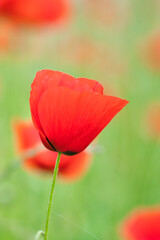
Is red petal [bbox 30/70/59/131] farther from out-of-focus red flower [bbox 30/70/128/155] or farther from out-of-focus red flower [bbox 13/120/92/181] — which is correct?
out-of-focus red flower [bbox 13/120/92/181]

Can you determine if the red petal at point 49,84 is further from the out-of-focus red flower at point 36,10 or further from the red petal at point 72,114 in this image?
the out-of-focus red flower at point 36,10

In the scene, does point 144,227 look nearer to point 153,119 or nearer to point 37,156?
point 37,156

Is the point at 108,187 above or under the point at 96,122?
under

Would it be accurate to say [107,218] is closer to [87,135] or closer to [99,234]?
[99,234]

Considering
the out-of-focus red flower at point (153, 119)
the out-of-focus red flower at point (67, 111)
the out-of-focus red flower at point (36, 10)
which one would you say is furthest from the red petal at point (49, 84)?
the out-of-focus red flower at point (153, 119)

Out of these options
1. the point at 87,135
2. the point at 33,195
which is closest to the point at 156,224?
the point at 87,135

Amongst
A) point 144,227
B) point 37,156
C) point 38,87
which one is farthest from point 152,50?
point 38,87
